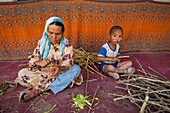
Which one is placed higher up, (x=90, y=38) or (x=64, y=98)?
(x=90, y=38)

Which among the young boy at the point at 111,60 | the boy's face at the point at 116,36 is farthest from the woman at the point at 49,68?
the boy's face at the point at 116,36

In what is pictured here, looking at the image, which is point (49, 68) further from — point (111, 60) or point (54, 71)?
point (111, 60)

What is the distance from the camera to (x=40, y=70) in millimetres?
2166

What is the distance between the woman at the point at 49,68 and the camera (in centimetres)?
209

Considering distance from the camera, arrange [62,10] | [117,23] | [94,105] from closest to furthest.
→ 1. [94,105]
2. [62,10]
3. [117,23]

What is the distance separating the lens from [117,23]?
10.7 ft

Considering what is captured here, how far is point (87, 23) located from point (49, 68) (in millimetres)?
1384

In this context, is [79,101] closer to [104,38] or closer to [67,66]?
[67,66]

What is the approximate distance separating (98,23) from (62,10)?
72 cm

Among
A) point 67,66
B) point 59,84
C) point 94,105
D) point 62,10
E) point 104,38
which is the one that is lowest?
point 94,105

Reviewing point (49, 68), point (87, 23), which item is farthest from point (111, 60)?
point (87, 23)

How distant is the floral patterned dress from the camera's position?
211 cm

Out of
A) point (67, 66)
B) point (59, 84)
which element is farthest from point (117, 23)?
point (59, 84)

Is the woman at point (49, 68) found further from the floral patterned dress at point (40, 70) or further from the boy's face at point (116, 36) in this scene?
the boy's face at point (116, 36)
